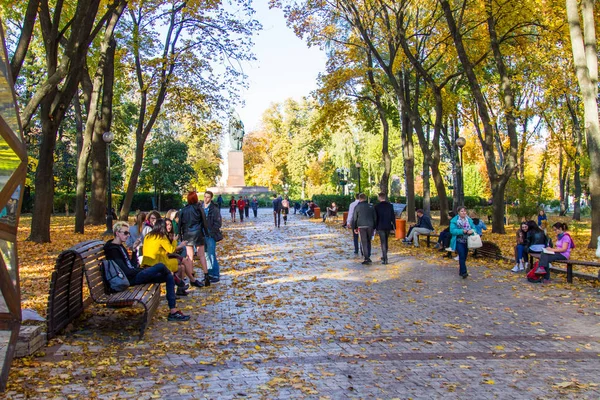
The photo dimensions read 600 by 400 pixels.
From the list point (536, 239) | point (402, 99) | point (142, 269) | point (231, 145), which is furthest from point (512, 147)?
point (231, 145)

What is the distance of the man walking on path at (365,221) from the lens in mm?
14234

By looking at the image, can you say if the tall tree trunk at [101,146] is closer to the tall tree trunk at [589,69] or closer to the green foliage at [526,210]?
the tall tree trunk at [589,69]

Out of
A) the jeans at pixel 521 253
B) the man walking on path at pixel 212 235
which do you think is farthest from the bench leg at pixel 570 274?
the man walking on path at pixel 212 235

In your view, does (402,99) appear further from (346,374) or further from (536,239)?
(346,374)

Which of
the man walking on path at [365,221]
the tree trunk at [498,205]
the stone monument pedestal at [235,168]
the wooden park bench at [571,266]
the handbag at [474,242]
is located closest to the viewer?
the wooden park bench at [571,266]

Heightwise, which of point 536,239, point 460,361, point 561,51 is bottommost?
point 460,361

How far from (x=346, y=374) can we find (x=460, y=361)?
49.6 inches

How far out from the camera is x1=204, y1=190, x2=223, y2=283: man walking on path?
444 inches

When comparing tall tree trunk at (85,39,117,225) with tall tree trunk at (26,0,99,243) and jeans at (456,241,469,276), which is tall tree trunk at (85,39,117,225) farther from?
jeans at (456,241,469,276)

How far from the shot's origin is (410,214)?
2945 centimetres

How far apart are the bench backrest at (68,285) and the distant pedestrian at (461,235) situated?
7.20 meters

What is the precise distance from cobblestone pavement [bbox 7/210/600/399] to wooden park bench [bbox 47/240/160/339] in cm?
24

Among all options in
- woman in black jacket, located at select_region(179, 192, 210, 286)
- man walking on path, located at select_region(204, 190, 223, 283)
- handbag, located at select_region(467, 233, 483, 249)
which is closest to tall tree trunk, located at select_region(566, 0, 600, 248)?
handbag, located at select_region(467, 233, 483, 249)

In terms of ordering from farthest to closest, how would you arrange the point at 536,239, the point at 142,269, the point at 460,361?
the point at 536,239, the point at 142,269, the point at 460,361
